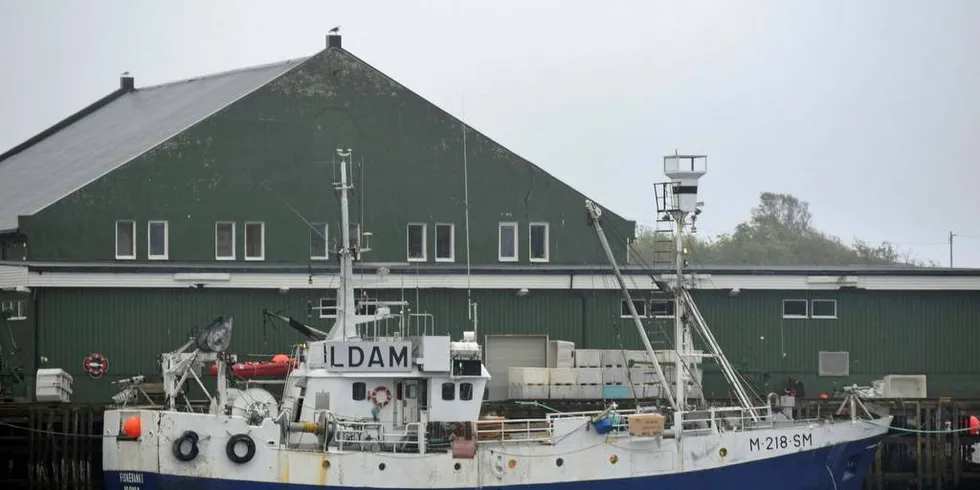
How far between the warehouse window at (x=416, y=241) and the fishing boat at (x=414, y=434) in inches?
407

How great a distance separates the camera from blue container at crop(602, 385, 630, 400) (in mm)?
44659

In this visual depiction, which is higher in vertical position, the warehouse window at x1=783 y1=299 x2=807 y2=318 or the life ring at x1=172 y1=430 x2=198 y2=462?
the warehouse window at x1=783 y1=299 x2=807 y2=318

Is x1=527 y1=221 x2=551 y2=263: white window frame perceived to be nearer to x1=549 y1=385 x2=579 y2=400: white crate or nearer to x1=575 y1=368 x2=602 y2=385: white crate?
x1=575 y1=368 x2=602 y2=385: white crate

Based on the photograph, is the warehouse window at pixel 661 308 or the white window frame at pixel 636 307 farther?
the warehouse window at pixel 661 308

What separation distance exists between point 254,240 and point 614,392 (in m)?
11.3

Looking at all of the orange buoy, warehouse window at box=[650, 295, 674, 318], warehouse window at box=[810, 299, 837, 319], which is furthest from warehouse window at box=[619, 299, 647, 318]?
the orange buoy

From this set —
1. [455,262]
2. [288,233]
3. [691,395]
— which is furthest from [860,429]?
[288,233]

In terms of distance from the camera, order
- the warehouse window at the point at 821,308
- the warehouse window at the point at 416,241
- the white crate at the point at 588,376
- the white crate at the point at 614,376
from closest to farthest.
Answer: the white crate at the point at 588,376 → the white crate at the point at 614,376 → the warehouse window at the point at 821,308 → the warehouse window at the point at 416,241

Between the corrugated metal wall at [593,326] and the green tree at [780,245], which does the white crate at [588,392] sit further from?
the green tree at [780,245]

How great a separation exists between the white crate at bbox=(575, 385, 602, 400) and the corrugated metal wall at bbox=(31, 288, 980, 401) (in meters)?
2.34

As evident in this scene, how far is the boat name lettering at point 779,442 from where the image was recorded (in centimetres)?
4031

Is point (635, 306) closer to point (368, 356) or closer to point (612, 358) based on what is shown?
point (612, 358)

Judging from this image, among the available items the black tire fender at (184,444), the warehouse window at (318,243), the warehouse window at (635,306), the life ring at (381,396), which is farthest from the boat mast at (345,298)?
the warehouse window at (635,306)

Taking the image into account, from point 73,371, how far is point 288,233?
7200 mm
